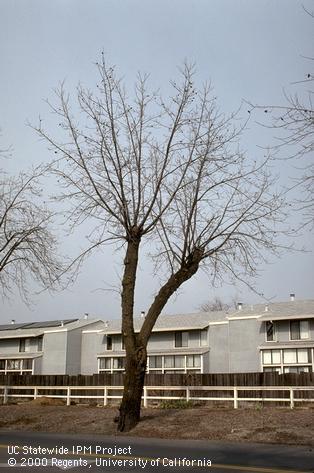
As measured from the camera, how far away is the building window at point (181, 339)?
154ft

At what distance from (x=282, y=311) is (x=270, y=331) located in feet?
5.47

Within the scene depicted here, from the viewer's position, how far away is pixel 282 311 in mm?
42906

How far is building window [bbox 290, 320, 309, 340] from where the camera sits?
1615 inches

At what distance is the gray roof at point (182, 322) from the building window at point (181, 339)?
2.59 ft

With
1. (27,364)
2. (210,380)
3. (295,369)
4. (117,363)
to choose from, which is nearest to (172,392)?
(210,380)

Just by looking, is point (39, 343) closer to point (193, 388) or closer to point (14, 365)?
point (14, 365)

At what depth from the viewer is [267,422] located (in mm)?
17297

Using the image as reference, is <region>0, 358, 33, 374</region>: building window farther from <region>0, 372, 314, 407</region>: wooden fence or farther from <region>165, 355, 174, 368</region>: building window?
<region>0, 372, 314, 407</region>: wooden fence

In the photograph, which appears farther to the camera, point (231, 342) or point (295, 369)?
point (231, 342)

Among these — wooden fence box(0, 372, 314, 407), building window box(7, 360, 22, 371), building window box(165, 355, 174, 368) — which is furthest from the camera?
building window box(7, 360, 22, 371)

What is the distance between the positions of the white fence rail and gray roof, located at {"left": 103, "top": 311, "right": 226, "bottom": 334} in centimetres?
1508

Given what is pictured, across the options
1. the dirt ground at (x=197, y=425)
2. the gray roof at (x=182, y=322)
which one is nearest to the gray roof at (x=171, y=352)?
the gray roof at (x=182, y=322)

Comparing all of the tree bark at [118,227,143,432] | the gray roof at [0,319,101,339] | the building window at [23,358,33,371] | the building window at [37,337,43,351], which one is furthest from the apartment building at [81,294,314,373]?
the tree bark at [118,227,143,432]

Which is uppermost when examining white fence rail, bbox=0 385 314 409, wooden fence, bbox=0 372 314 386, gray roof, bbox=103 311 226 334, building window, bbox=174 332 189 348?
gray roof, bbox=103 311 226 334
